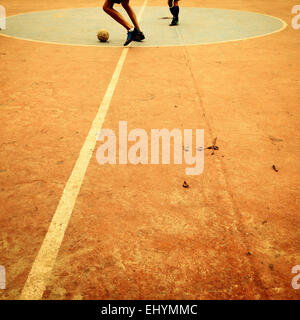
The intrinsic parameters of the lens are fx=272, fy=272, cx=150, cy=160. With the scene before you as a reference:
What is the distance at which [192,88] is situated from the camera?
4.89 meters

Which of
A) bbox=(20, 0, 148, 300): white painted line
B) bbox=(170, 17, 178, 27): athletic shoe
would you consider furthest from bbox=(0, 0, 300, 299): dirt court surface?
bbox=(170, 17, 178, 27): athletic shoe

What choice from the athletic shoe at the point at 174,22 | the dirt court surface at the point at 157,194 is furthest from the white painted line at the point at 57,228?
the athletic shoe at the point at 174,22

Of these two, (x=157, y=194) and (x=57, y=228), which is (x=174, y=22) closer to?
(x=157, y=194)

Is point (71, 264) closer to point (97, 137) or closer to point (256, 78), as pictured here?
point (97, 137)

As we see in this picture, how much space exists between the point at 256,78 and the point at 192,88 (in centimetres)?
142

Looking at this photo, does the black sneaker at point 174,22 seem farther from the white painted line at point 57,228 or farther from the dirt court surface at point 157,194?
the white painted line at point 57,228

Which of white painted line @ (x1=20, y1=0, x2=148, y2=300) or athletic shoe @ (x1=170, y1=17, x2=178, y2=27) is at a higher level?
athletic shoe @ (x1=170, y1=17, x2=178, y2=27)

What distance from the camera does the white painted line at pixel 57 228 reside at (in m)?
1.85

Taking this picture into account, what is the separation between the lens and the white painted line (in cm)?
185

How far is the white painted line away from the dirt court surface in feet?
0.06

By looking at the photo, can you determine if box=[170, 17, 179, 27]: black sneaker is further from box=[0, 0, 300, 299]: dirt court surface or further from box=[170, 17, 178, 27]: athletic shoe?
box=[0, 0, 300, 299]: dirt court surface

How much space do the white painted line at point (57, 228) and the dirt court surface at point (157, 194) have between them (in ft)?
0.06

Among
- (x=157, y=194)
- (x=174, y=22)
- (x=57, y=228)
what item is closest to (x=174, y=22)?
(x=174, y=22)

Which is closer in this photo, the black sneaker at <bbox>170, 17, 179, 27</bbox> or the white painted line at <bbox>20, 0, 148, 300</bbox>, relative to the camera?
the white painted line at <bbox>20, 0, 148, 300</bbox>
